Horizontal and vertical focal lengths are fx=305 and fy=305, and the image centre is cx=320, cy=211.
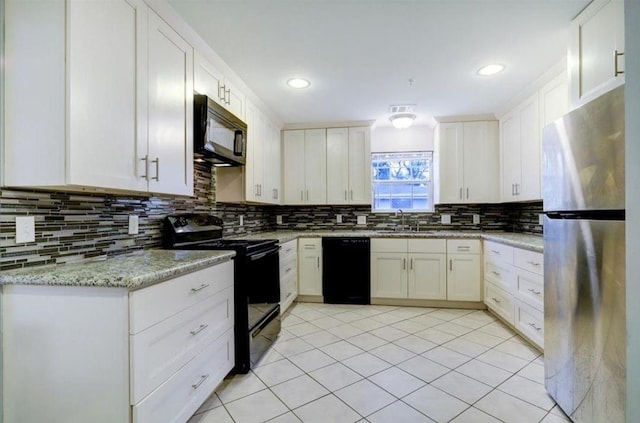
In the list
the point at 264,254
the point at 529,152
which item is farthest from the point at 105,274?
the point at 529,152

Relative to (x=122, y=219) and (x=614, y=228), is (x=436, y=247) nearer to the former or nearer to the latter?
(x=614, y=228)

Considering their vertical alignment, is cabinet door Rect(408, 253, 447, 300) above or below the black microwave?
below

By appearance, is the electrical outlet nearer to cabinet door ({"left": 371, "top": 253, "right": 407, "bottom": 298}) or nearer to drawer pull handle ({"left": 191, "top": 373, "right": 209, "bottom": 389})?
drawer pull handle ({"left": 191, "top": 373, "right": 209, "bottom": 389})

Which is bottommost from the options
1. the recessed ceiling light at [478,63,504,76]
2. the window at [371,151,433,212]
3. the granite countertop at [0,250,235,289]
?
the granite countertop at [0,250,235,289]

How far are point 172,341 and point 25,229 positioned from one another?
0.78 metres

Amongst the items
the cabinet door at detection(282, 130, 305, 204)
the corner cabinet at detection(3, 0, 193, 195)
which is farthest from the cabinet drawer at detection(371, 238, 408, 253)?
the corner cabinet at detection(3, 0, 193, 195)

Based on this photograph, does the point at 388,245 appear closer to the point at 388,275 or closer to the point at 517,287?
the point at 388,275

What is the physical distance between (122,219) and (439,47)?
7.76 ft

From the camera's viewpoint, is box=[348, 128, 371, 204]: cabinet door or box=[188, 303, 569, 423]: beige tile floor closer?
box=[188, 303, 569, 423]: beige tile floor

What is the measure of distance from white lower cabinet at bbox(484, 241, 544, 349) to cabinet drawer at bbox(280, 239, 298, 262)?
210 cm

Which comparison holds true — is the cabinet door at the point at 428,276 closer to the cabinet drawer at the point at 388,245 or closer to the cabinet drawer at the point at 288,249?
the cabinet drawer at the point at 388,245

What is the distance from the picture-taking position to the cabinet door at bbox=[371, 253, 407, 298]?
3516 millimetres

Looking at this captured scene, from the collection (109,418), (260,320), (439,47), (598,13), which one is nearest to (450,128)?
(439,47)

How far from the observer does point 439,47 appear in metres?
2.13
